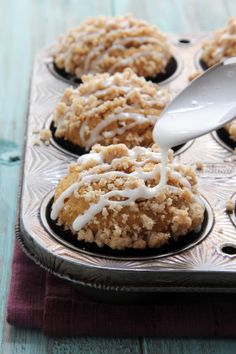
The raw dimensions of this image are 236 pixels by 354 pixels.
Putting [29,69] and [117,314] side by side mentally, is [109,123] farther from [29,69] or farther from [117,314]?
[29,69]

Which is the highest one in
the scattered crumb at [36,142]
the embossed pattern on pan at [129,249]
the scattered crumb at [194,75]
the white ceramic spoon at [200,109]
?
the white ceramic spoon at [200,109]

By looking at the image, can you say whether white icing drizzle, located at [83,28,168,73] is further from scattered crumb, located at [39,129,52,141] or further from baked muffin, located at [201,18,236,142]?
scattered crumb, located at [39,129,52,141]

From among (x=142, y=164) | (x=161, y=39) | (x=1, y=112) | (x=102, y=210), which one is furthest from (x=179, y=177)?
(x=1, y=112)

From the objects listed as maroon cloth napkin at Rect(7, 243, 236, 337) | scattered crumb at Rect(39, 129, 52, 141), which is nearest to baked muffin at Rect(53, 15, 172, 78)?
scattered crumb at Rect(39, 129, 52, 141)

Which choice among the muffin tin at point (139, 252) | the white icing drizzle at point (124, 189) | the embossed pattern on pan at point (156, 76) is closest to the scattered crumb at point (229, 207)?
the muffin tin at point (139, 252)

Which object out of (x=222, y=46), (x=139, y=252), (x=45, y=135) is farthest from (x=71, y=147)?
(x=222, y=46)

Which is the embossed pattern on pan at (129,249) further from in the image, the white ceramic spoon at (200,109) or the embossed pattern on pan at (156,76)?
the embossed pattern on pan at (156,76)
